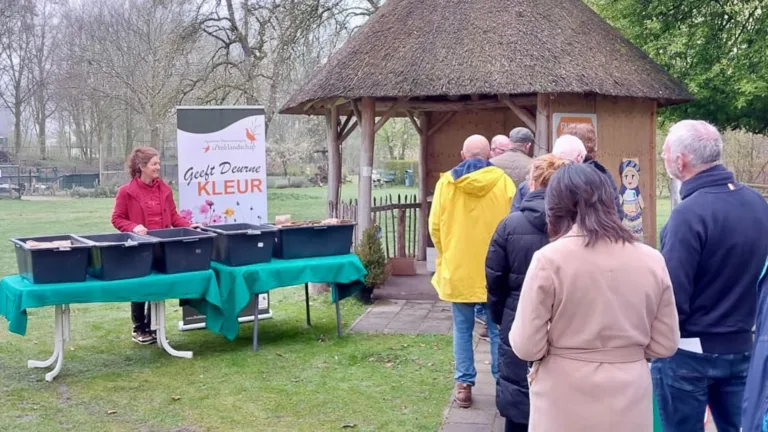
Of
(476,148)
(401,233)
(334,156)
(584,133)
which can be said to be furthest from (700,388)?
(401,233)

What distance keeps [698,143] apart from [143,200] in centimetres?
486

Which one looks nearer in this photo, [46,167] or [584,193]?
[584,193]

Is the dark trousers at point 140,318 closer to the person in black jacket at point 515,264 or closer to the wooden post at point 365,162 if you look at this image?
the wooden post at point 365,162

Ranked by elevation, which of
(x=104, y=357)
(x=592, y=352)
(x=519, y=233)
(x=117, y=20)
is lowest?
(x=104, y=357)

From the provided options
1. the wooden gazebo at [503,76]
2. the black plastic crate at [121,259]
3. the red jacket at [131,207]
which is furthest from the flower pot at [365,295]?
the black plastic crate at [121,259]

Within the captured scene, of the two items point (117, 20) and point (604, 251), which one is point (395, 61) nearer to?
point (604, 251)

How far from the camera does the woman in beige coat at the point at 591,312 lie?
2.47m

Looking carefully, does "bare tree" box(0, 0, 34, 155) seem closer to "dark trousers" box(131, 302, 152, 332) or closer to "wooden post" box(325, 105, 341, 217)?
"wooden post" box(325, 105, 341, 217)

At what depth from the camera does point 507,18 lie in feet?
30.2

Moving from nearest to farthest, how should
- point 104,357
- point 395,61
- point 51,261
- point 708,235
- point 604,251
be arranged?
point 604,251 < point 708,235 < point 51,261 < point 104,357 < point 395,61

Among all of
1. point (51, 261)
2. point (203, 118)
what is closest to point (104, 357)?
point (51, 261)

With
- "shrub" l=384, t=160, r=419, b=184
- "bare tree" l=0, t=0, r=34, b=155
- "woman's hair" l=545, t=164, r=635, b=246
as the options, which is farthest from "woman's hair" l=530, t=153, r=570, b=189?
"bare tree" l=0, t=0, r=34, b=155

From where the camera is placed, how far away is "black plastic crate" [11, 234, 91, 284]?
5453mm

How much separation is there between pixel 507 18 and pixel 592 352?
7338mm
